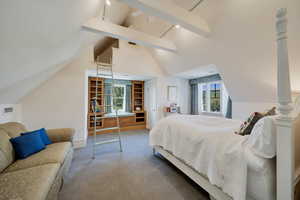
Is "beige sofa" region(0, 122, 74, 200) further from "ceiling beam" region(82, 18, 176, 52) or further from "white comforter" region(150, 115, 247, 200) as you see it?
"ceiling beam" region(82, 18, 176, 52)

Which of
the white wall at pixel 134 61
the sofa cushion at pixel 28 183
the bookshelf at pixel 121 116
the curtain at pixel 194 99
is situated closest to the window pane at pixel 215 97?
the curtain at pixel 194 99

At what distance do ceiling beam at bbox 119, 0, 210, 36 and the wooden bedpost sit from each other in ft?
4.88

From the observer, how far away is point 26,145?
161 centimetres

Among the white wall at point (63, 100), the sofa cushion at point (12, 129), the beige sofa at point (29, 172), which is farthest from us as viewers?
the white wall at point (63, 100)

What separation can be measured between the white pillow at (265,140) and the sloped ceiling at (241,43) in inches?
71.0

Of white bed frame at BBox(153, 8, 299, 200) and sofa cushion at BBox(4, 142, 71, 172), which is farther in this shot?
sofa cushion at BBox(4, 142, 71, 172)

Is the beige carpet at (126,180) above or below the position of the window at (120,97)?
below

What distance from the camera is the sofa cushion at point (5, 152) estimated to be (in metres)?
1.32

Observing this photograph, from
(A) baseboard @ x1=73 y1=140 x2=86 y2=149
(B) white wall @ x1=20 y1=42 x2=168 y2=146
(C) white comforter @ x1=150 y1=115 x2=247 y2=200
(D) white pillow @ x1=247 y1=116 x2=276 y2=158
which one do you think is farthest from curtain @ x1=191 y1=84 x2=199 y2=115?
(A) baseboard @ x1=73 y1=140 x2=86 y2=149

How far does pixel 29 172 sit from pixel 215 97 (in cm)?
513

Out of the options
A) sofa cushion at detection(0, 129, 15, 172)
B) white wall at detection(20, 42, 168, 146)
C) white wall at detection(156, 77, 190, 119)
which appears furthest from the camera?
white wall at detection(156, 77, 190, 119)

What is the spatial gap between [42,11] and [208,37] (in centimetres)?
289

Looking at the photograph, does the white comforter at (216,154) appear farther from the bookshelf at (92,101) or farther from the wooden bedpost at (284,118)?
the bookshelf at (92,101)

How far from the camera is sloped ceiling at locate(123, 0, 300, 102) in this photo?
1.87 meters
